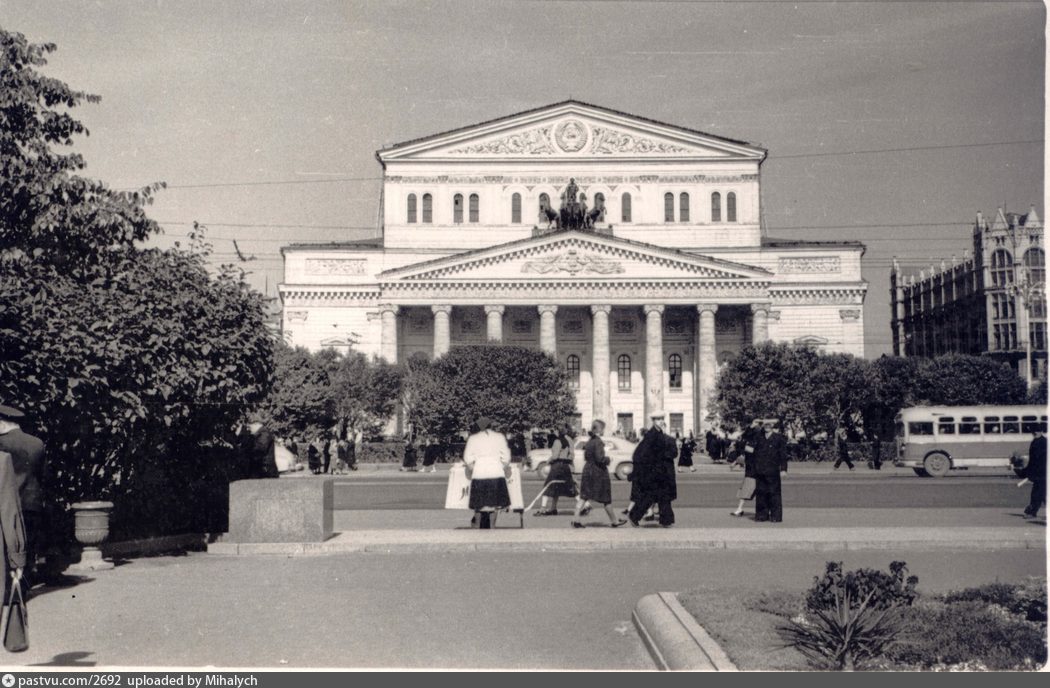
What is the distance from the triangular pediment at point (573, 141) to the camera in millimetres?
74312

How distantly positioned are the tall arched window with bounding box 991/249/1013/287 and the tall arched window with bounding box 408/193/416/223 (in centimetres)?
5136

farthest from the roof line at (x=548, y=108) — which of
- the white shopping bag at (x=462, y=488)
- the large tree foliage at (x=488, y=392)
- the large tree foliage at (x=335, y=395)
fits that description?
the white shopping bag at (x=462, y=488)

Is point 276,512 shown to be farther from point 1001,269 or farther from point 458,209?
point 458,209

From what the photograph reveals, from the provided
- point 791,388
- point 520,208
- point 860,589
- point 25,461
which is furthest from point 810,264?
point 25,461

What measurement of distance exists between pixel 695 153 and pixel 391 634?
6928cm

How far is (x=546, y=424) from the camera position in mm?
52469

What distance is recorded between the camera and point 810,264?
73.1 meters

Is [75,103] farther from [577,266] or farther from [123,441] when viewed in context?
[577,266]

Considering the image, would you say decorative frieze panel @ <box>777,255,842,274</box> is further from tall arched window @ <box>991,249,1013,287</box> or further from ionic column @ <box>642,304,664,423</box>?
tall arched window @ <box>991,249,1013,287</box>

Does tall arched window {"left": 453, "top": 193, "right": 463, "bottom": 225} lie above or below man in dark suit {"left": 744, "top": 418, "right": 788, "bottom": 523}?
above

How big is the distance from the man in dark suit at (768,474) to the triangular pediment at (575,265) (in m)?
49.7

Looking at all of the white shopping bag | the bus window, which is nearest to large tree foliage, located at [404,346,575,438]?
the bus window

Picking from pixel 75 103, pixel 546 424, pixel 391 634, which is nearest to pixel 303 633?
pixel 391 634

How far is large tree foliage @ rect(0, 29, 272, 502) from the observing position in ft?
41.9
